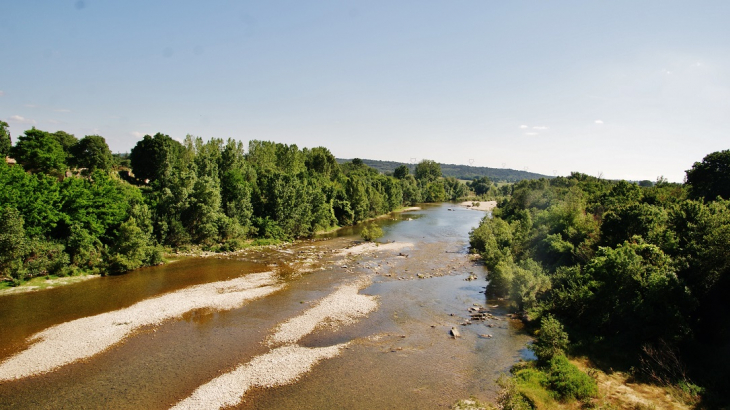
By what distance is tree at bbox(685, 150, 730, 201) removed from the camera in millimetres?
43469

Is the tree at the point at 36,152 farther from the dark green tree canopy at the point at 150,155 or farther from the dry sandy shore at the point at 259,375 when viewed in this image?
the dry sandy shore at the point at 259,375

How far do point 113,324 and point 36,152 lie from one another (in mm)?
45312

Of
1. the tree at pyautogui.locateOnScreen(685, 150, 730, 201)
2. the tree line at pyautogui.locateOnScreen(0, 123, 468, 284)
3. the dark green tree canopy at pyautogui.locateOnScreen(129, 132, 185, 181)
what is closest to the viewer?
the tree line at pyautogui.locateOnScreen(0, 123, 468, 284)

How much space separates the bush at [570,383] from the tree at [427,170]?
168 meters

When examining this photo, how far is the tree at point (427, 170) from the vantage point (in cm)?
19000

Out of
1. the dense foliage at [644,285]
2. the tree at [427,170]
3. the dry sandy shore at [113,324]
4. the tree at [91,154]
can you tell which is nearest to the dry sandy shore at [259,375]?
the dry sandy shore at [113,324]

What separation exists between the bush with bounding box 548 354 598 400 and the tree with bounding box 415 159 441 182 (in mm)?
168492

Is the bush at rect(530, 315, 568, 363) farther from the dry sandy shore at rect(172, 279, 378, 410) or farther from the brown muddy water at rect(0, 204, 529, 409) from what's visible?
the dry sandy shore at rect(172, 279, 378, 410)

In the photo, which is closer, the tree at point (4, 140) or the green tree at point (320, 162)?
the tree at point (4, 140)

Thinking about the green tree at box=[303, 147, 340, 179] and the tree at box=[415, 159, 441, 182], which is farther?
the tree at box=[415, 159, 441, 182]

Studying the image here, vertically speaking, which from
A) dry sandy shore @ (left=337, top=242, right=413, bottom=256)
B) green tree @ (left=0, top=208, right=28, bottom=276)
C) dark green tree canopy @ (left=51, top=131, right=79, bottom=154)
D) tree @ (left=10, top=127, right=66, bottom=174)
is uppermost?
dark green tree canopy @ (left=51, top=131, right=79, bottom=154)

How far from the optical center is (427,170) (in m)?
193

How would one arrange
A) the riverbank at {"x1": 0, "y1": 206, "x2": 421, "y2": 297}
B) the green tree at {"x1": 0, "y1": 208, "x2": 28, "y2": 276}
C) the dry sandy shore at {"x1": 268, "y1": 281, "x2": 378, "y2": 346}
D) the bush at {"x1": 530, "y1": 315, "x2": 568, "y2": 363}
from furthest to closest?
the riverbank at {"x1": 0, "y1": 206, "x2": 421, "y2": 297} < the green tree at {"x1": 0, "y1": 208, "x2": 28, "y2": 276} < the dry sandy shore at {"x1": 268, "y1": 281, "x2": 378, "y2": 346} < the bush at {"x1": 530, "y1": 315, "x2": 568, "y2": 363}

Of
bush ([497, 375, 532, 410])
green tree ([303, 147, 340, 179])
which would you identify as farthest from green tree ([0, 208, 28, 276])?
green tree ([303, 147, 340, 179])
